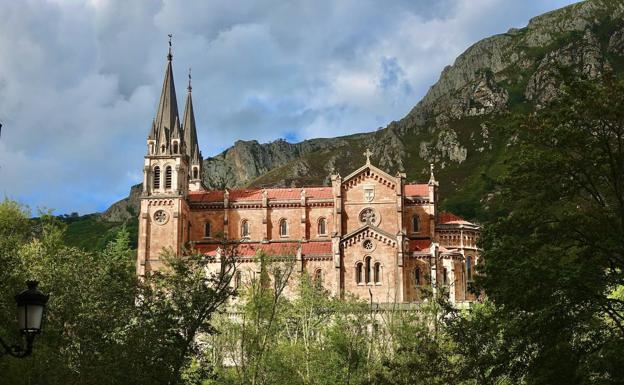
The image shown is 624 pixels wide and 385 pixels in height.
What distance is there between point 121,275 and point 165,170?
1665 inches

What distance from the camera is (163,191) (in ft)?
279

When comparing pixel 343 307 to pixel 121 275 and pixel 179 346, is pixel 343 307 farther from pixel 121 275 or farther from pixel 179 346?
pixel 179 346

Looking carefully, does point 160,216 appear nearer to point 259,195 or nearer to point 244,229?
point 244,229

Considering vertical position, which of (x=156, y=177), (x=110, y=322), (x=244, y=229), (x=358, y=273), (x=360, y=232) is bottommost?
(x=110, y=322)

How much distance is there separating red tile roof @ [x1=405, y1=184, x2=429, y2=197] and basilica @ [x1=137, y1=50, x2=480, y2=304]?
0.39 ft

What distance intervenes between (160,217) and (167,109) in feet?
42.2

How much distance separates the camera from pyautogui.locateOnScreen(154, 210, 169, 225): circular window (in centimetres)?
8419

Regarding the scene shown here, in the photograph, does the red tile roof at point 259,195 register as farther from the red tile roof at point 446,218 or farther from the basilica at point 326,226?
the red tile roof at point 446,218

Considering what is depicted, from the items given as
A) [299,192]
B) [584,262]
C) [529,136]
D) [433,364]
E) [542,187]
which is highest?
[299,192]

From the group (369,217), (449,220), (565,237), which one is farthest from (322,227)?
(565,237)

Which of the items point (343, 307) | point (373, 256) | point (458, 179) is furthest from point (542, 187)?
point (458, 179)

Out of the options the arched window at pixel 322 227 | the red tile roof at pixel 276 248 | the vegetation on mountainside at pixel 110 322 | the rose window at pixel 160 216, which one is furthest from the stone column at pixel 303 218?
the vegetation on mountainside at pixel 110 322

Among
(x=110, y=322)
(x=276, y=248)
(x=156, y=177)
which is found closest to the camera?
(x=110, y=322)

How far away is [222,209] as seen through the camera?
8831cm
